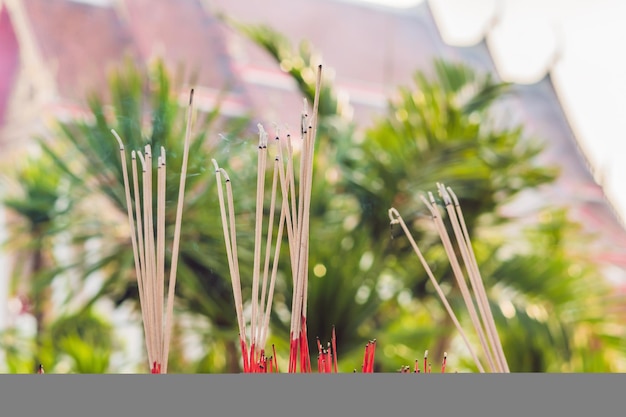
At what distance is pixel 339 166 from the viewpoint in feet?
6.58

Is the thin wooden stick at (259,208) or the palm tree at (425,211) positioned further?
the palm tree at (425,211)

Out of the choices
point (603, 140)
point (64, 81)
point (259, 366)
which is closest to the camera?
point (259, 366)

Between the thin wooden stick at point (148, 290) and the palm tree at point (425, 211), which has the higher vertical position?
the palm tree at point (425, 211)

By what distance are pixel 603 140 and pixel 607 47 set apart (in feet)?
0.98

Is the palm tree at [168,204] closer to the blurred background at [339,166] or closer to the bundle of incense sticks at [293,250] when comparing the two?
the blurred background at [339,166]

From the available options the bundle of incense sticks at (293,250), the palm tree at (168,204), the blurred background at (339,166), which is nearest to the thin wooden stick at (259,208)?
the bundle of incense sticks at (293,250)

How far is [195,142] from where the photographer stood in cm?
185

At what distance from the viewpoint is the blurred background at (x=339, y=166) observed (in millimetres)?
1868

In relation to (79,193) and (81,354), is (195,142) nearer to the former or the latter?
(79,193)

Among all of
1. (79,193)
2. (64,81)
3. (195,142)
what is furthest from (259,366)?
(64,81)

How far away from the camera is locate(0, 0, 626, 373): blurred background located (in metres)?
1.87

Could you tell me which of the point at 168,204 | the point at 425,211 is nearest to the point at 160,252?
the point at 168,204

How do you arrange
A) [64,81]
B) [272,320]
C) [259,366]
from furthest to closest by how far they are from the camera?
[64,81] < [272,320] < [259,366]

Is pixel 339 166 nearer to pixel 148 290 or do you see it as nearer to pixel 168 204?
pixel 168 204
